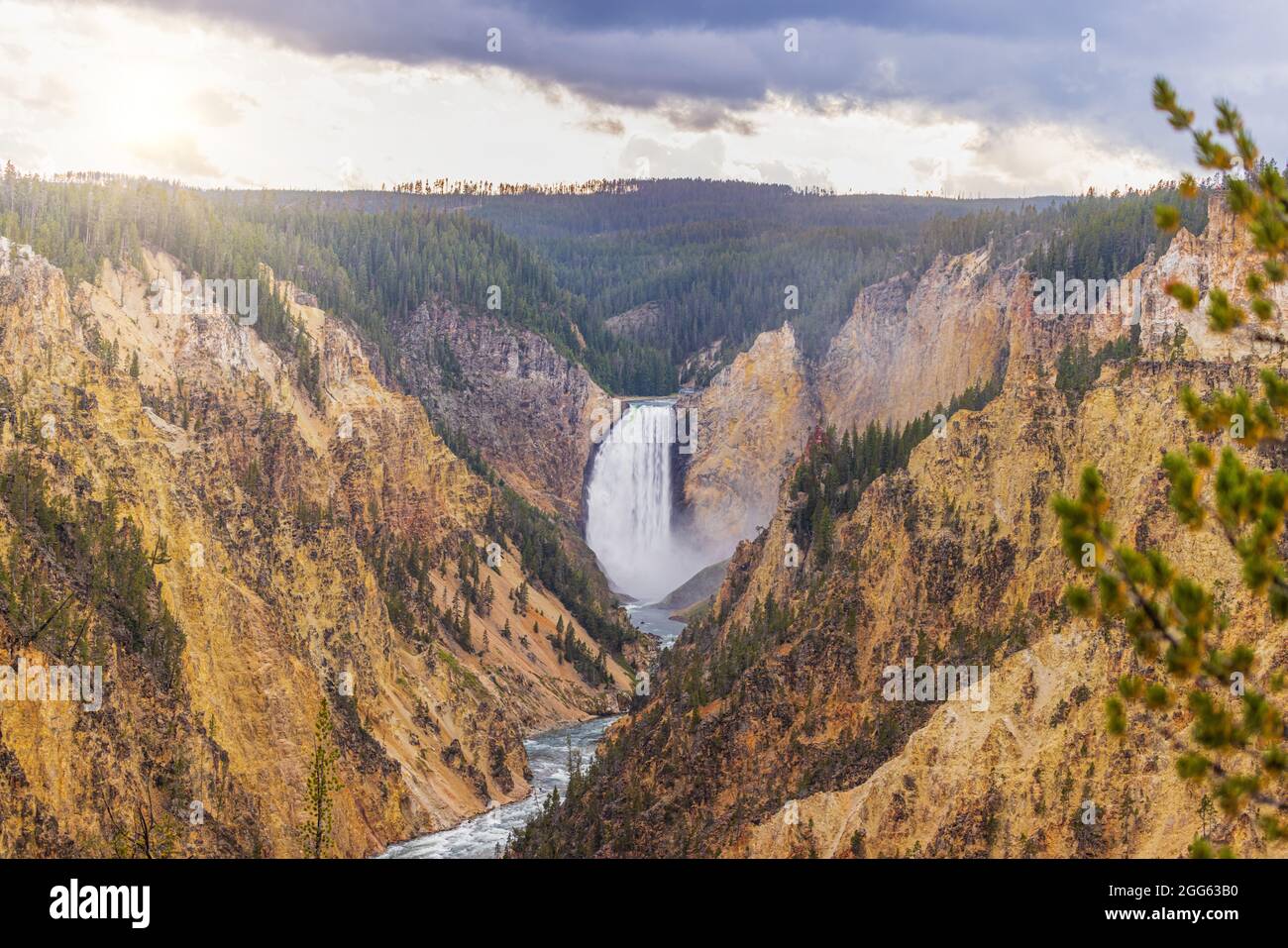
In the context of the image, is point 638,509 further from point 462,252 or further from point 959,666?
point 959,666

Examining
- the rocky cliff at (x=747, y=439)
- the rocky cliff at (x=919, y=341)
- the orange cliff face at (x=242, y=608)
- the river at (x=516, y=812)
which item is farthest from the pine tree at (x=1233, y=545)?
the rocky cliff at (x=747, y=439)

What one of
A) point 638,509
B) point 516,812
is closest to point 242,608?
point 516,812

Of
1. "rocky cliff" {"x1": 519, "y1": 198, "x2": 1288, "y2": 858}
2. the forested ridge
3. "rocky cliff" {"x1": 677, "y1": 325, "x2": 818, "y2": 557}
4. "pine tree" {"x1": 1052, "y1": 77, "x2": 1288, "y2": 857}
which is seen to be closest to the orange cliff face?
the forested ridge

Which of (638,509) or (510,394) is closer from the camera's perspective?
(638,509)

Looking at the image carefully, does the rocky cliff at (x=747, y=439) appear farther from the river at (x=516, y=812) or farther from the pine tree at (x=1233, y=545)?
the pine tree at (x=1233, y=545)

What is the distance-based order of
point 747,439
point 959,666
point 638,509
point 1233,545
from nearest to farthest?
point 1233,545 → point 959,666 → point 638,509 → point 747,439

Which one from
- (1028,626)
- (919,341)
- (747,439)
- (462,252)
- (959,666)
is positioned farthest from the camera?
(462,252)
